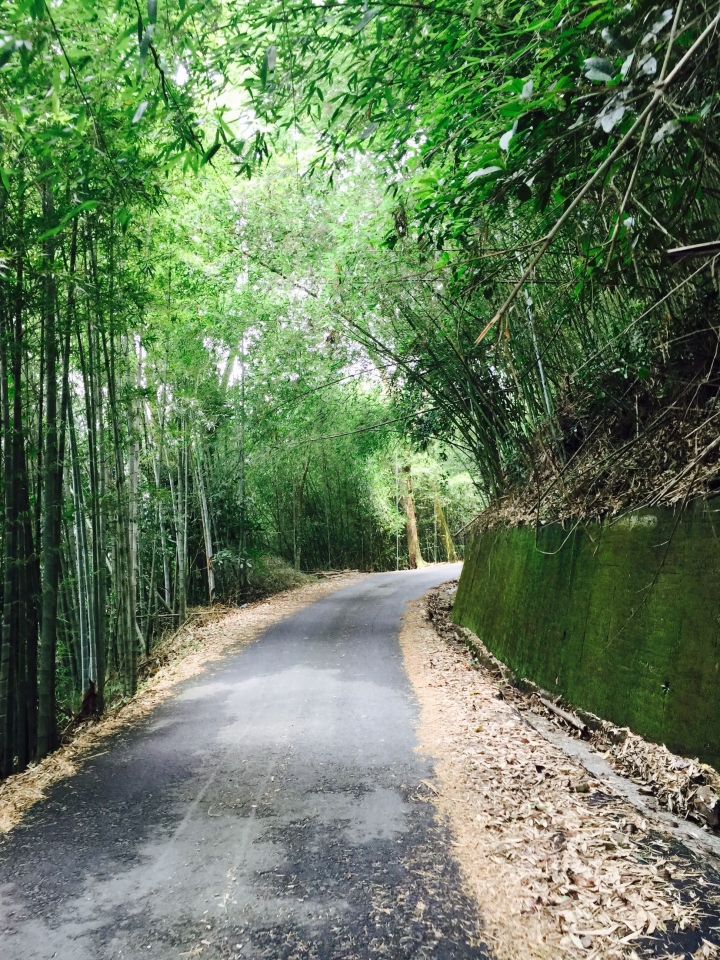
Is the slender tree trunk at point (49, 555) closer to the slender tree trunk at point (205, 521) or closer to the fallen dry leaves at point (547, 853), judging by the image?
the fallen dry leaves at point (547, 853)

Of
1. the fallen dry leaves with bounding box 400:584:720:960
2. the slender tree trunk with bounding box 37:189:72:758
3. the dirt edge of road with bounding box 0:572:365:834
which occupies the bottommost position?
the fallen dry leaves with bounding box 400:584:720:960

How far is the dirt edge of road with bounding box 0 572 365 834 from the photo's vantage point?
3717mm

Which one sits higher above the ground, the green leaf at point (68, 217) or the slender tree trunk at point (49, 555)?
the green leaf at point (68, 217)

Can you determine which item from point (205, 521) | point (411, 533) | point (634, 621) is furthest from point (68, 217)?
point (411, 533)

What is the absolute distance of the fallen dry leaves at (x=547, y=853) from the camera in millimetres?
1982

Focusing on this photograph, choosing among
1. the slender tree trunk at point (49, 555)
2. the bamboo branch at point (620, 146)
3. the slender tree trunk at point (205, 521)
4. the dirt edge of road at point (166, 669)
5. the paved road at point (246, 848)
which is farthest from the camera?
the slender tree trunk at point (205, 521)

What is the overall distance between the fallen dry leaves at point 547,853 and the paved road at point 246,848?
0.14 meters

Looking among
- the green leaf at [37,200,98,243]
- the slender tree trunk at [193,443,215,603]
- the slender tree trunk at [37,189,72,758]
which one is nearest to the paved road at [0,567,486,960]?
the slender tree trunk at [37,189,72,758]

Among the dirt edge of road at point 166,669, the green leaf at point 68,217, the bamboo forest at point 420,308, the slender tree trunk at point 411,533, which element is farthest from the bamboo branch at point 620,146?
the slender tree trunk at point 411,533

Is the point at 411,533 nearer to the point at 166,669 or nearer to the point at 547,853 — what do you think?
the point at 166,669

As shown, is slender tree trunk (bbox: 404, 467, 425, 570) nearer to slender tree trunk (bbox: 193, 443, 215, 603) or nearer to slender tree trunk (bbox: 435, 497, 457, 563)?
slender tree trunk (bbox: 435, 497, 457, 563)

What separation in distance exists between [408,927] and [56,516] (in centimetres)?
358

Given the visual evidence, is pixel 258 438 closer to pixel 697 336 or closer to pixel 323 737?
pixel 323 737

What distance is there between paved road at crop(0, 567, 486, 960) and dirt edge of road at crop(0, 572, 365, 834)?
0.59 ft
